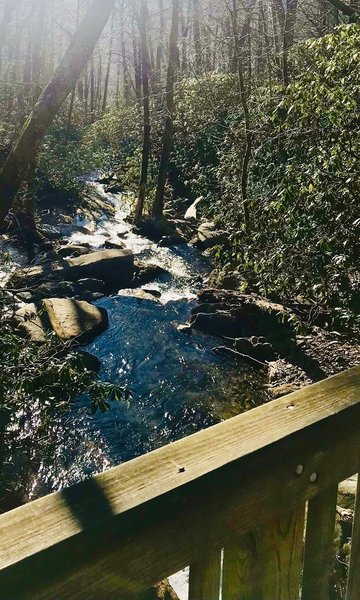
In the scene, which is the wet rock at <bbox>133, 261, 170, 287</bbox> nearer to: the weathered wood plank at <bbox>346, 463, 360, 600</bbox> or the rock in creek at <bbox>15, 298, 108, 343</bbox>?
the rock in creek at <bbox>15, 298, 108, 343</bbox>

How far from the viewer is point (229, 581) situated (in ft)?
3.34

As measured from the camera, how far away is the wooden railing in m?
0.75

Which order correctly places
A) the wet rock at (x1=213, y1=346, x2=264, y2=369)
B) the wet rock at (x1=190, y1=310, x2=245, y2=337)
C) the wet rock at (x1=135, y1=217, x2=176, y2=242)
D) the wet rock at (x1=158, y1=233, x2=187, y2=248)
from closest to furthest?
the wet rock at (x1=213, y1=346, x2=264, y2=369) → the wet rock at (x1=190, y1=310, x2=245, y2=337) → the wet rock at (x1=158, y1=233, x2=187, y2=248) → the wet rock at (x1=135, y1=217, x2=176, y2=242)

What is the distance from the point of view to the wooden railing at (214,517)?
0.75 m

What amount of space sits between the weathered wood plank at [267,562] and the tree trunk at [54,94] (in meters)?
3.07

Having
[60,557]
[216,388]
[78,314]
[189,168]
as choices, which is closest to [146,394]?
[216,388]

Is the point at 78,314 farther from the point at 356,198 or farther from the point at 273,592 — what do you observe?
the point at 273,592

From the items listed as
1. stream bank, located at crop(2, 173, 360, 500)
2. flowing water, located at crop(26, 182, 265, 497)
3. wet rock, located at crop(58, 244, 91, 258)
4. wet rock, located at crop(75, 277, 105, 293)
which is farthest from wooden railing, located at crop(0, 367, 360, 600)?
wet rock, located at crop(58, 244, 91, 258)

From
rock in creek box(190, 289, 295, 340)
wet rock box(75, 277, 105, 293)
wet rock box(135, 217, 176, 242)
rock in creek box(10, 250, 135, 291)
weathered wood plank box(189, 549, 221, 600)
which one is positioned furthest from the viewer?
wet rock box(135, 217, 176, 242)

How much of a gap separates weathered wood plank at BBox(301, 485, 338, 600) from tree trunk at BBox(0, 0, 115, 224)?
3.06 m

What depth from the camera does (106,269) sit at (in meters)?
11.4

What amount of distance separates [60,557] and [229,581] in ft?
1.39

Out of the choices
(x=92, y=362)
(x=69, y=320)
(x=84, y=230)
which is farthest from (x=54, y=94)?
(x=84, y=230)

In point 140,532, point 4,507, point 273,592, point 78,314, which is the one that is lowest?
point 4,507
